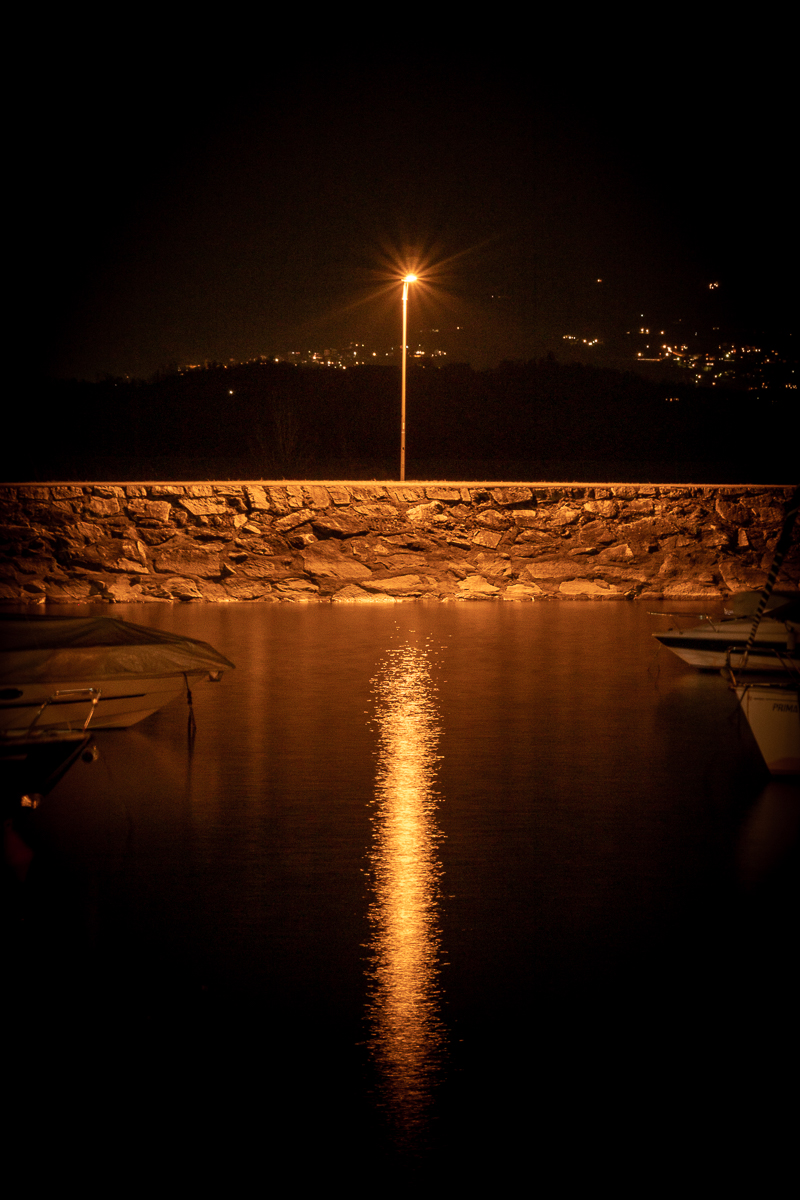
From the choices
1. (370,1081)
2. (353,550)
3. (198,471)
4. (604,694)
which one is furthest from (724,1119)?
(198,471)

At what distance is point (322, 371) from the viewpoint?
2504 inches

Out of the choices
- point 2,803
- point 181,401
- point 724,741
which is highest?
point 181,401

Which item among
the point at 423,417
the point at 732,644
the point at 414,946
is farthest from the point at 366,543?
the point at 423,417

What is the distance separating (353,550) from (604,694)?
8.58 meters

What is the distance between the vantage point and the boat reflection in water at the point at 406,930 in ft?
11.6

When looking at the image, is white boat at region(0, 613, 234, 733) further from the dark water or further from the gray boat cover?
the dark water

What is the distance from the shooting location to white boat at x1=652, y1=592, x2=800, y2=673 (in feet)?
31.4

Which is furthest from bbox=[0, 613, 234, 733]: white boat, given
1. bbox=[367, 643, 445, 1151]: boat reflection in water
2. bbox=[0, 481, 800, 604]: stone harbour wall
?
bbox=[0, 481, 800, 604]: stone harbour wall

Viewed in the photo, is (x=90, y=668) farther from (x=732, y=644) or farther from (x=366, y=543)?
(x=366, y=543)

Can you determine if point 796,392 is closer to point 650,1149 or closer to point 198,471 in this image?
point 198,471

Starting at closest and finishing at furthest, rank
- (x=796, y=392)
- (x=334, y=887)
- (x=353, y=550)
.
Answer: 1. (x=334, y=887)
2. (x=353, y=550)
3. (x=796, y=392)

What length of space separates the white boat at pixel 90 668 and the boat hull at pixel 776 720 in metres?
3.57

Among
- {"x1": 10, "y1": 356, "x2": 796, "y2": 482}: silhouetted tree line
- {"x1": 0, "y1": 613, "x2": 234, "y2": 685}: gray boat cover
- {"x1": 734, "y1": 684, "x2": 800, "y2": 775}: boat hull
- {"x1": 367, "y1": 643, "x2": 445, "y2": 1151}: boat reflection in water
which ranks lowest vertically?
{"x1": 367, "y1": 643, "x2": 445, "y2": 1151}: boat reflection in water

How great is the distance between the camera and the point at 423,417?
55688mm
